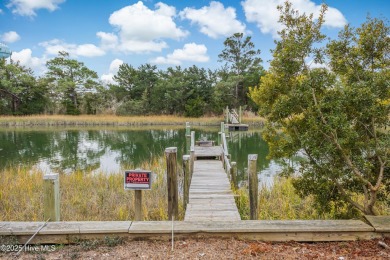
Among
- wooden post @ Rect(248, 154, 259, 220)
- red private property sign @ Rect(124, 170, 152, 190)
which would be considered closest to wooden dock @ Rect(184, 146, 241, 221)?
wooden post @ Rect(248, 154, 259, 220)

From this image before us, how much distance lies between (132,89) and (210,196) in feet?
120

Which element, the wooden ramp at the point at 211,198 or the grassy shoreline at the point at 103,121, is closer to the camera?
the wooden ramp at the point at 211,198

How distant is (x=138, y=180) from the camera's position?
396 centimetres

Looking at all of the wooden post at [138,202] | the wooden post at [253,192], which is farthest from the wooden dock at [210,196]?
the wooden post at [138,202]

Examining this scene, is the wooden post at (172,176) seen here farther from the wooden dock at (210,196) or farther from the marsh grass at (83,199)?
the marsh grass at (83,199)

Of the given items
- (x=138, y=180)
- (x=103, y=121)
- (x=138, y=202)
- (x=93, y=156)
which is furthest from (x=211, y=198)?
(x=103, y=121)

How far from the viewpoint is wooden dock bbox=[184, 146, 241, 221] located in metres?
5.08

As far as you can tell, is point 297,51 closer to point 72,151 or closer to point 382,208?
point 382,208

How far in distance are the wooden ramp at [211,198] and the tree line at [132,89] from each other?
87.5ft

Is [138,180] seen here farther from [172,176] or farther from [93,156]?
[93,156]

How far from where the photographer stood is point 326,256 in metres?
2.84

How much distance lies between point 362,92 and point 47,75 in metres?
43.0

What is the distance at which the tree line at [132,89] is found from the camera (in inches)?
A: 1452

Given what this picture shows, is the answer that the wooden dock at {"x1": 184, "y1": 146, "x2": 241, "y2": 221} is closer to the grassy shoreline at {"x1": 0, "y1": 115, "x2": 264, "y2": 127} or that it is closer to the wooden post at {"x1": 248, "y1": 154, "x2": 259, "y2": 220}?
the wooden post at {"x1": 248, "y1": 154, "x2": 259, "y2": 220}
